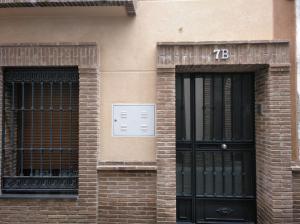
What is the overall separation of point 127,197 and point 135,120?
1.20 meters

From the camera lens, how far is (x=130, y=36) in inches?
212

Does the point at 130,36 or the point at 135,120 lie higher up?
the point at 130,36

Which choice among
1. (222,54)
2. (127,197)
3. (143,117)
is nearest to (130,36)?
(143,117)

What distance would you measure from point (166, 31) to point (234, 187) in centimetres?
278

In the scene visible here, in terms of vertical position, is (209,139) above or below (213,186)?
above

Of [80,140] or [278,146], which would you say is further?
[80,140]

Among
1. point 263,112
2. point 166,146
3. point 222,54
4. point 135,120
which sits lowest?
point 166,146

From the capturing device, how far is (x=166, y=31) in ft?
17.6

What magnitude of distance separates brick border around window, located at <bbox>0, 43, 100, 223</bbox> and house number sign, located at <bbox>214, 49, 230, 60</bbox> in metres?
1.84

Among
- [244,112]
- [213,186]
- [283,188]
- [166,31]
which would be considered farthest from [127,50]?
[283,188]

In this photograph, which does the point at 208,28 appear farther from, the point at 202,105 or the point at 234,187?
the point at 234,187

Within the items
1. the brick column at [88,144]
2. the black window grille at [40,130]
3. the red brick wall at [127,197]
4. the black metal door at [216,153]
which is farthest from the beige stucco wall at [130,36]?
the black metal door at [216,153]

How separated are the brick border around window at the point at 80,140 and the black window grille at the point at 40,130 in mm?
194

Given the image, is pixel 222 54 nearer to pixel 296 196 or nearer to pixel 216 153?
pixel 216 153
